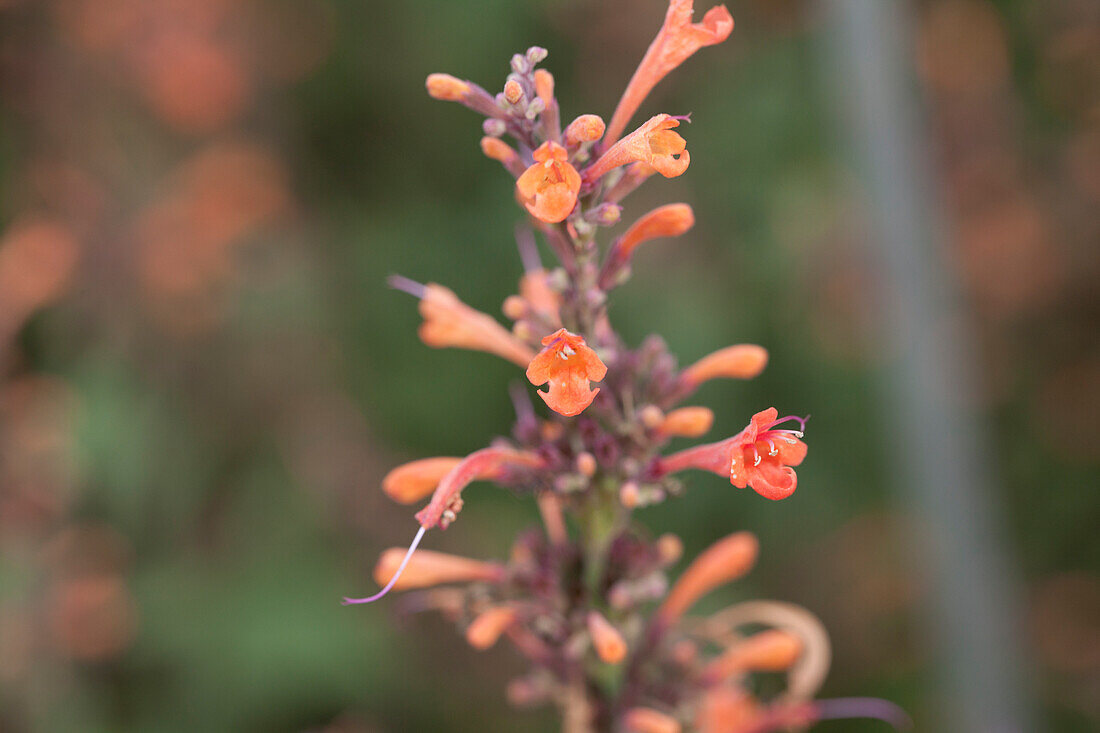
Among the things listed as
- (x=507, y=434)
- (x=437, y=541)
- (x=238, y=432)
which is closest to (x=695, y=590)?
(x=507, y=434)

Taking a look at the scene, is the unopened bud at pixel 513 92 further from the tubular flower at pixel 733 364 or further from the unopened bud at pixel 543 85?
the tubular flower at pixel 733 364

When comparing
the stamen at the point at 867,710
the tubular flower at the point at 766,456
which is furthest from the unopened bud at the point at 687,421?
the stamen at the point at 867,710

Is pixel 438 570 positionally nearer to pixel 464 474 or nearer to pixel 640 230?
pixel 464 474

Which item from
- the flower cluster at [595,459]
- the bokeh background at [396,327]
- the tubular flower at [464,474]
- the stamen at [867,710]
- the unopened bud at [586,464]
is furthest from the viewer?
the bokeh background at [396,327]

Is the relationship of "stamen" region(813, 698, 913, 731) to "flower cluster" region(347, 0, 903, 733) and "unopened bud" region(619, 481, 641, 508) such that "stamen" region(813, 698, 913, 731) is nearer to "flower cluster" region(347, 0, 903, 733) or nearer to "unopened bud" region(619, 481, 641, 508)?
"flower cluster" region(347, 0, 903, 733)

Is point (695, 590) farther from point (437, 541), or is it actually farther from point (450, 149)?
point (450, 149)

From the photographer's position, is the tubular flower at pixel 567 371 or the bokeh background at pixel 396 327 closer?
the tubular flower at pixel 567 371

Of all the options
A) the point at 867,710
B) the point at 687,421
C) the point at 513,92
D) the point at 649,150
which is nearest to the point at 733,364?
the point at 687,421
